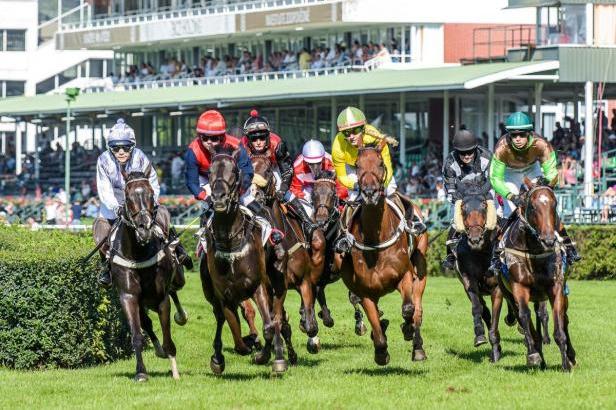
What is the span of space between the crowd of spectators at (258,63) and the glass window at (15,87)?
14259 mm

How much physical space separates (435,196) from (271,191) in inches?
795

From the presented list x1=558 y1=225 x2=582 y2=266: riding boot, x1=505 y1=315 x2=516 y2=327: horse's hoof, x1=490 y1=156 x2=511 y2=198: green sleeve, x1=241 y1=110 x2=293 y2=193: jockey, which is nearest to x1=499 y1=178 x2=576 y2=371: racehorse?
x1=558 y1=225 x2=582 y2=266: riding boot

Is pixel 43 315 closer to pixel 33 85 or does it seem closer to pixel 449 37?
pixel 449 37

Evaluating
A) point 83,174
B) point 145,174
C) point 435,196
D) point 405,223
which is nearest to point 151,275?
point 145,174

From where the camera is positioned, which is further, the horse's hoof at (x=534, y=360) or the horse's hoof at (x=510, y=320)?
the horse's hoof at (x=510, y=320)

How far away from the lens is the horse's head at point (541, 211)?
12828 millimetres

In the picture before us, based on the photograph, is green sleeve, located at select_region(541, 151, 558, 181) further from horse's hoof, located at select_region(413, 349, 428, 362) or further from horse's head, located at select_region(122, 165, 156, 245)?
horse's head, located at select_region(122, 165, 156, 245)

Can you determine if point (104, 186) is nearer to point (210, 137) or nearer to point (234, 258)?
point (210, 137)

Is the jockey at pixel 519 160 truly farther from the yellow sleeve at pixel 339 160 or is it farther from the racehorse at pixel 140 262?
the racehorse at pixel 140 262

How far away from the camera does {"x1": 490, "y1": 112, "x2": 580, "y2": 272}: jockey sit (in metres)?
13.7

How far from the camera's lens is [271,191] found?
46.7 feet

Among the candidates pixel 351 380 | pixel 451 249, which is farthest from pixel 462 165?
pixel 351 380

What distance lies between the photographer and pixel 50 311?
14.1 m

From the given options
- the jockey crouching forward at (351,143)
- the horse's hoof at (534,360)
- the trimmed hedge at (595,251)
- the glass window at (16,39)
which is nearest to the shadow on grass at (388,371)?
the horse's hoof at (534,360)
